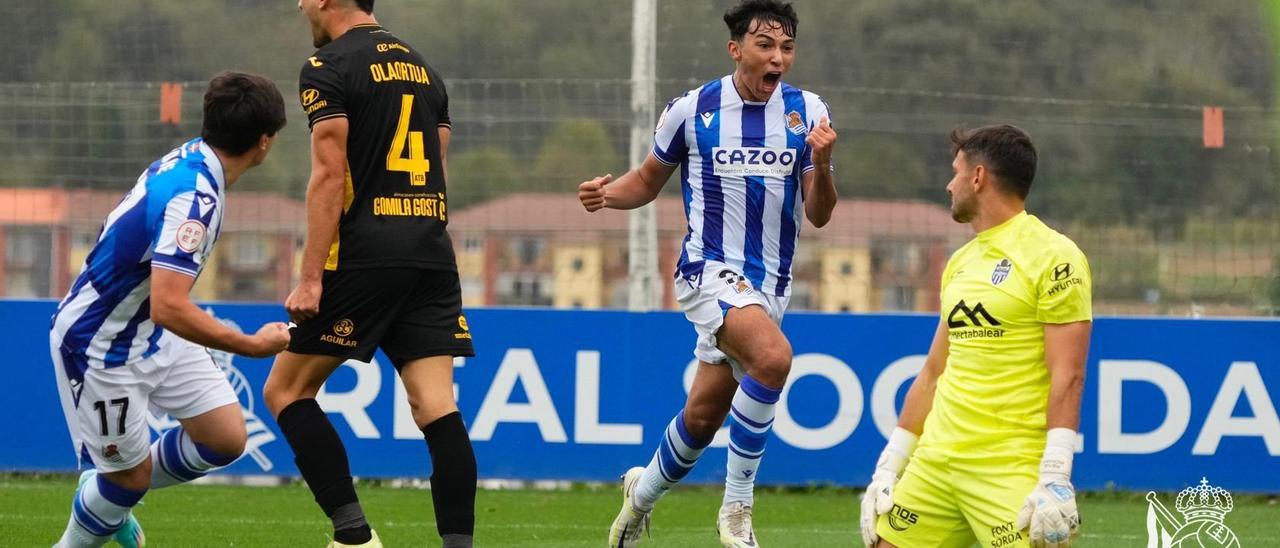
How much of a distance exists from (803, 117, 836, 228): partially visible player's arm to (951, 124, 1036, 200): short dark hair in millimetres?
1242

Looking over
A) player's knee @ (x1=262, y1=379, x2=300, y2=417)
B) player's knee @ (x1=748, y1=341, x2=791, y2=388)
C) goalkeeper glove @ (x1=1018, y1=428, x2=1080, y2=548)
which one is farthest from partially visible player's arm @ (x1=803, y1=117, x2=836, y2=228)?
player's knee @ (x1=262, y1=379, x2=300, y2=417)

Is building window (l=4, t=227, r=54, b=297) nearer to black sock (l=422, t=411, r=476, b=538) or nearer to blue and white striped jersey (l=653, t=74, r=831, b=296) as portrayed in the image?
blue and white striped jersey (l=653, t=74, r=831, b=296)

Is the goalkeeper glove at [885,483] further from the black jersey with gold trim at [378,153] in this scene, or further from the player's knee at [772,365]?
the black jersey with gold trim at [378,153]

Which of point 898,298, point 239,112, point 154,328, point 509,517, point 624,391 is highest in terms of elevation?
point 239,112

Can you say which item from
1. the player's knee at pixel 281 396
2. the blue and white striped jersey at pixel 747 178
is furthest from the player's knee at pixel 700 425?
the player's knee at pixel 281 396

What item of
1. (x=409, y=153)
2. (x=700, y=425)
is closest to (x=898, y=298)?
(x=700, y=425)

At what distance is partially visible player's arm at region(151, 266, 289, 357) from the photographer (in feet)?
15.8

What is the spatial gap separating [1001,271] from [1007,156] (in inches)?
12.8

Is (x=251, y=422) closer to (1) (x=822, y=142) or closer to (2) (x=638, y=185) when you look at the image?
(2) (x=638, y=185)

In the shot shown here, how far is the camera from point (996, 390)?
14.4 feet

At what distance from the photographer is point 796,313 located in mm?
9430

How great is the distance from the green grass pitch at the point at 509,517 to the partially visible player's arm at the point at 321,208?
2.16 m

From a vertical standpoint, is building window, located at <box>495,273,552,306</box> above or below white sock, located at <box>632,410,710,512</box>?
above

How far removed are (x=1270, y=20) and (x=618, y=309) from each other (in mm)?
4421
